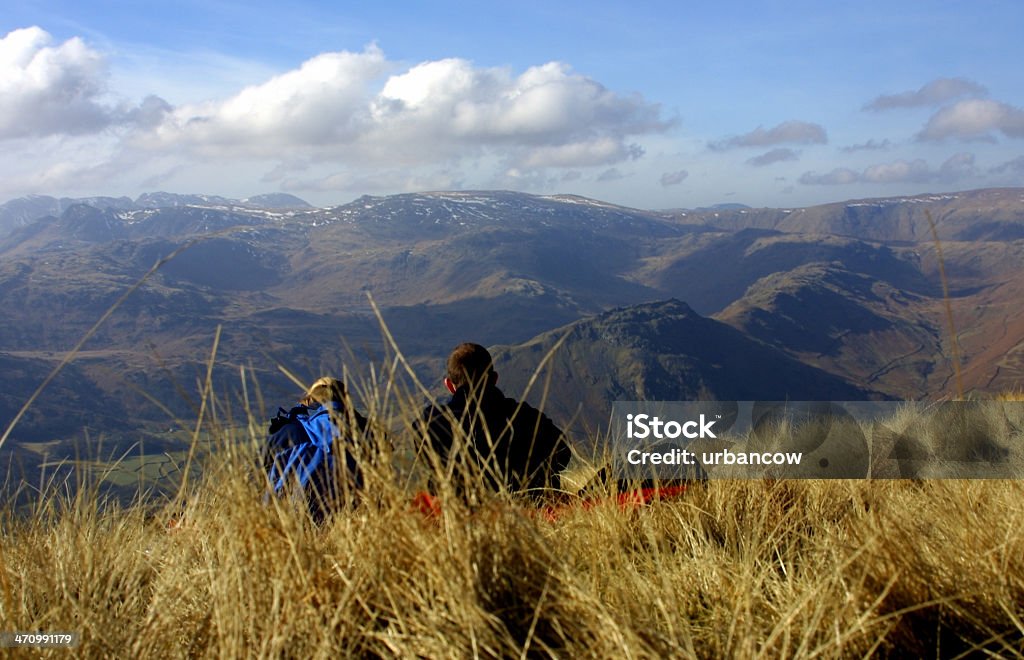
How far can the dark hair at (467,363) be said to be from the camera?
13.2 ft

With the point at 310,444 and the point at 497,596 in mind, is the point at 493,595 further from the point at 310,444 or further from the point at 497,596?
the point at 310,444

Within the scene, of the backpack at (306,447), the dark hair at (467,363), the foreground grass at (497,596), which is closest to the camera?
the foreground grass at (497,596)

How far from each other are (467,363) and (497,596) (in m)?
2.17

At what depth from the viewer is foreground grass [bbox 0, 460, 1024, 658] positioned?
1777 millimetres

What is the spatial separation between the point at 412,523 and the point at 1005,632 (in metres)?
1.33

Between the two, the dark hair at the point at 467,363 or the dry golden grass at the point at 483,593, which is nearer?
the dry golden grass at the point at 483,593

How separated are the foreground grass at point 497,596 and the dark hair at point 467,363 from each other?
1.74m

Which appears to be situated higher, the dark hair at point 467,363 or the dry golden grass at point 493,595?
the dark hair at point 467,363

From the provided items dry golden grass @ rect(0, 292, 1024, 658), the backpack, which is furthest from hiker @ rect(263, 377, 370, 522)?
dry golden grass @ rect(0, 292, 1024, 658)

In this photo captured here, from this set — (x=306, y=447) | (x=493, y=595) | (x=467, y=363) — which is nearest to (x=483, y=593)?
(x=493, y=595)

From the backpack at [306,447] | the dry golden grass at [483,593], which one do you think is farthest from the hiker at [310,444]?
the dry golden grass at [483,593]

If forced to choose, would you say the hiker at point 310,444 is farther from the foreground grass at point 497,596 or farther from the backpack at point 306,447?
the foreground grass at point 497,596

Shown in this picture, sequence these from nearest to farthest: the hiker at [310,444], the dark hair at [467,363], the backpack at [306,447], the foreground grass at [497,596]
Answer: the foreground grass at [497,596] → the hiker at [310,444] → the backpack at [306,447] → the dark hair at [467,363]

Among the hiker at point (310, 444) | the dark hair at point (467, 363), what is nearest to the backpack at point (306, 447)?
the hiker at point (310, 444)
